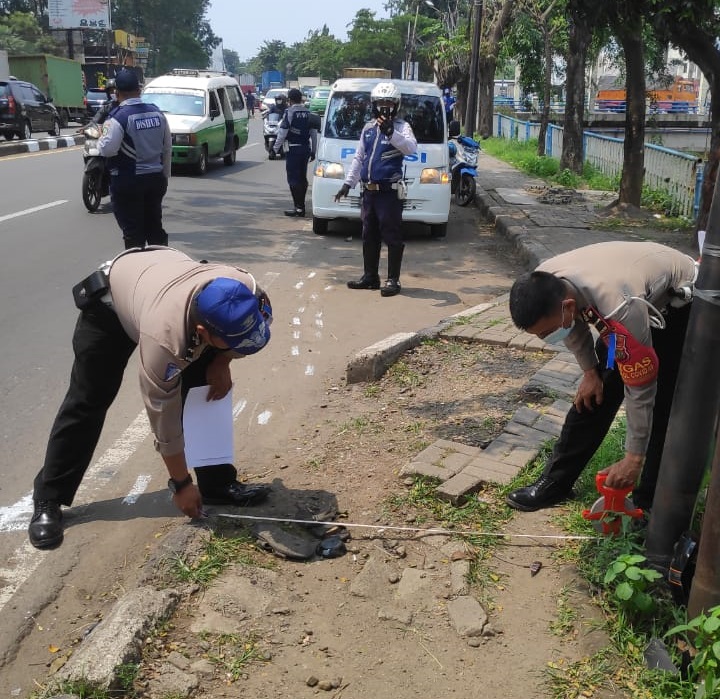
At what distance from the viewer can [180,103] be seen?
1738 centimetres

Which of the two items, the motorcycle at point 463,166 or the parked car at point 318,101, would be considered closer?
the motorcycle at point 463,166

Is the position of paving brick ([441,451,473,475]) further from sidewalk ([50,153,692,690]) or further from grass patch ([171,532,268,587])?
grass patch ([171,532,268,587])

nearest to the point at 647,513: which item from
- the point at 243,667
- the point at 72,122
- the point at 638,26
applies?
the point at 243,667

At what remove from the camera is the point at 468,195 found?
14.6 metres

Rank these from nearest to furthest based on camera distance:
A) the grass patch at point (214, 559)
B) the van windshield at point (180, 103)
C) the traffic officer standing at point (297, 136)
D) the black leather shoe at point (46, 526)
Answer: the grass patch at point (214, 559)
the black leather shoe at point (46, 526)
the traffic officer standing at point (297, 136)
the van windshield at point (180, 103)

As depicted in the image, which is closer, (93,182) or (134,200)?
(134,200)

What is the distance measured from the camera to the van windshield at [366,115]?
1103 cm

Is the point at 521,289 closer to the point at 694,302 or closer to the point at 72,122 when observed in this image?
the point at 694,302

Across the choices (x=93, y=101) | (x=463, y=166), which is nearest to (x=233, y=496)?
(x=463, y=166)

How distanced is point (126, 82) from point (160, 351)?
16.8 ft

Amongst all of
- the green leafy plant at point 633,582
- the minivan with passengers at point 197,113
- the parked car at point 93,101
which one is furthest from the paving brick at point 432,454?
the parked car at point 93,101

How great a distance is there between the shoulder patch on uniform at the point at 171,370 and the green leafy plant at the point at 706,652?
5.89ft

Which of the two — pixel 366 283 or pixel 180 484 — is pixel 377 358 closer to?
pixel 180 484

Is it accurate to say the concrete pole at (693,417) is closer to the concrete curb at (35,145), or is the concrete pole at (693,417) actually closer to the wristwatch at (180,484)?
the wristwatch at (180,484)
